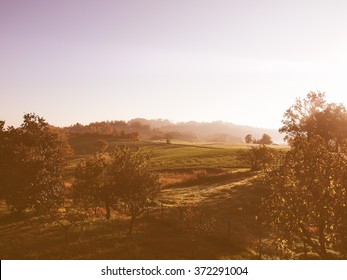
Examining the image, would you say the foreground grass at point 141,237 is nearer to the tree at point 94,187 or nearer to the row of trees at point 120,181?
the tree at point 94,187

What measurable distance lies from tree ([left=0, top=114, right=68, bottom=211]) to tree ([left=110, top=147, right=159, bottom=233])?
31.4 feet

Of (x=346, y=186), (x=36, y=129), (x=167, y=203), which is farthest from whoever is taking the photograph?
(x=167, y=203)

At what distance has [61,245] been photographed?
31891mm

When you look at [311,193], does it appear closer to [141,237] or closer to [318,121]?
[141,237]

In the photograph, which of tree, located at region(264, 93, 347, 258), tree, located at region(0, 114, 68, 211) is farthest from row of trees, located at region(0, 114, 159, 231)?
tree, located at region(264, 93, 347, 258)

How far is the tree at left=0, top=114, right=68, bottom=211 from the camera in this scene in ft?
126

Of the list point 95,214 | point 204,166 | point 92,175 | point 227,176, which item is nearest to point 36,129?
point 92,175

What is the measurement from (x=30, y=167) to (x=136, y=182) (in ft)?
44.5

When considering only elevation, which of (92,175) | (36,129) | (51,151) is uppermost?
(36,129)

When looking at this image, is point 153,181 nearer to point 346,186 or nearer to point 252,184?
point 346,186

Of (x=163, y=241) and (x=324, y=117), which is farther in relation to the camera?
(x=324, y=117)

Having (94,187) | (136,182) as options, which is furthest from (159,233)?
(94,187)

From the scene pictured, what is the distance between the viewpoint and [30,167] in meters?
38.9

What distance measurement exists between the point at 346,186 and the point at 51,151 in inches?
1359
